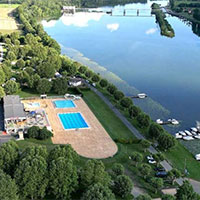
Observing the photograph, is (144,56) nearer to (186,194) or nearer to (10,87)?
(10,87)

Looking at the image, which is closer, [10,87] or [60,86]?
[10,87]

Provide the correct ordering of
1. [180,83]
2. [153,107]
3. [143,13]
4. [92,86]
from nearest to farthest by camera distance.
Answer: [153,107]
[92,86]
[180,83]
[143,13]

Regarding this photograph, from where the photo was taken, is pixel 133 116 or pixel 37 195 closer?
pixel 37 195

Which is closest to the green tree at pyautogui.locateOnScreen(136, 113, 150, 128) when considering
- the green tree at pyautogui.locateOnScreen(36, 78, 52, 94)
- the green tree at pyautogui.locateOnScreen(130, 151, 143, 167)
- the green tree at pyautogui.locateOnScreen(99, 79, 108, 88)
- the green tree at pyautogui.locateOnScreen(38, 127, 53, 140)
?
the green tree at pyautogui.locateOnScreen(130, 151, 143, 167)

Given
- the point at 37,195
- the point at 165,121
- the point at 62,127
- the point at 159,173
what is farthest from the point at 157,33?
the point at 37,195

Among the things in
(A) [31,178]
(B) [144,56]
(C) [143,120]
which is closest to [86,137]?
(C) [143,120]

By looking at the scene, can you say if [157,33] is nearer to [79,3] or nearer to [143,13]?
[143,13]

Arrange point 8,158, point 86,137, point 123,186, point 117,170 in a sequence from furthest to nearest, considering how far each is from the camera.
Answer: point 86,137 → point 117,170 → point 8,158 → point 123,186
